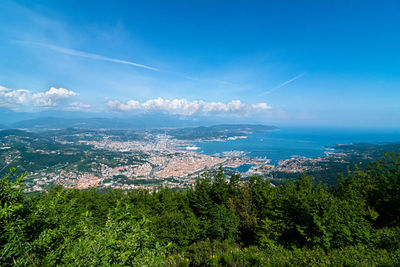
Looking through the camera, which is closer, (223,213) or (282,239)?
(282,239)

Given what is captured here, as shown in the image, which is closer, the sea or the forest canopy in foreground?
the forest canopy in foreground

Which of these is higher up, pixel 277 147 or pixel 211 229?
pixel 211 229

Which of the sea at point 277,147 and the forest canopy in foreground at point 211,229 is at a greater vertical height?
the forest canopy in foreground at point 211,229

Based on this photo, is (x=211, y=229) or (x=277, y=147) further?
(x=277, y=147)

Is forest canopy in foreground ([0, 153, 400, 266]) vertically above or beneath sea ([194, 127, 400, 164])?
above

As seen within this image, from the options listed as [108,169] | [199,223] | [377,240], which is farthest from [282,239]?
[108,169]

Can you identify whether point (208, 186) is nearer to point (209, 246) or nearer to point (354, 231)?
point (209, 246)

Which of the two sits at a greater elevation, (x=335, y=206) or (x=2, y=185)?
(x=2, y=185)

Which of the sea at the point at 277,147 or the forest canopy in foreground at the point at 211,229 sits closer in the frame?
the forest canopy in foreground at the point at 211,229
